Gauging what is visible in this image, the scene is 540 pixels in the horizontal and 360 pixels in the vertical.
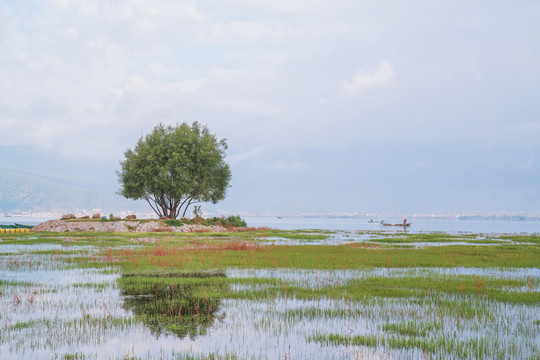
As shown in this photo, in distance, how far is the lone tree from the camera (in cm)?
7068

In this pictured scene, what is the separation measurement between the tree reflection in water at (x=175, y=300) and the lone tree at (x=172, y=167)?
52719 mm

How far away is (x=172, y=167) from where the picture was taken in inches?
2781

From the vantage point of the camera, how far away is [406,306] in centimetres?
1279

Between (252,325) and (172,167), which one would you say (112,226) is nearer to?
(172,167)

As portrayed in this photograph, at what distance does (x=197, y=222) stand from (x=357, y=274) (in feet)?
183

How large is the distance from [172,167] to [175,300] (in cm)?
5882

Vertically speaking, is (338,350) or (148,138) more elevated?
(148,138)

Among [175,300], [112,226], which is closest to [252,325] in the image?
[175,300]

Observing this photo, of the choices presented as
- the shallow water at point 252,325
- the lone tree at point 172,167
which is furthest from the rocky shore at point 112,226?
the shallow water at point 252,325

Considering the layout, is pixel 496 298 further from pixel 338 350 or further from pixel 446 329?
pixel 338 350

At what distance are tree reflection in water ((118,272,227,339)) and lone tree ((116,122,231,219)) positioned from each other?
52719 millimetres

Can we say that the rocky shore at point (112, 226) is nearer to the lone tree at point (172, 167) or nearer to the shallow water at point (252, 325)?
the lone tree at point (172, 167)

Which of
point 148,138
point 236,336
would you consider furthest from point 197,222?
point 236,336

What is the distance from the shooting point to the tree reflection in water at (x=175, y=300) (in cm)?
1055
